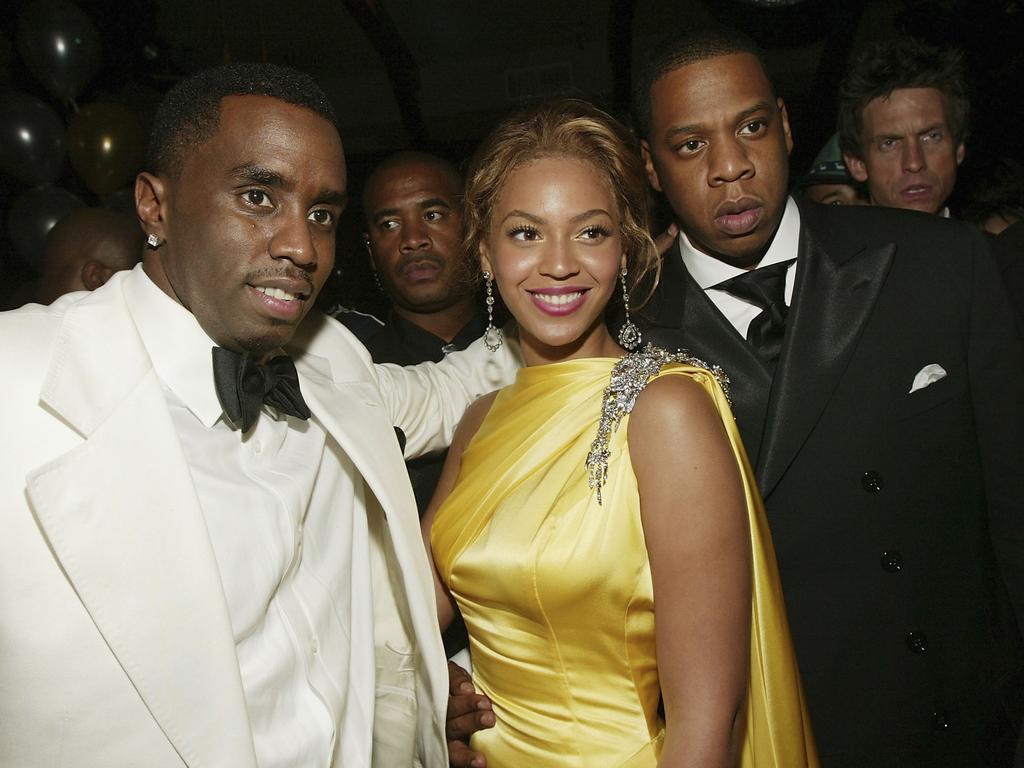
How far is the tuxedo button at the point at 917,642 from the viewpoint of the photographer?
1.78 metres

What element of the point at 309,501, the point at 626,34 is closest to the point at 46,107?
the point at 626,34

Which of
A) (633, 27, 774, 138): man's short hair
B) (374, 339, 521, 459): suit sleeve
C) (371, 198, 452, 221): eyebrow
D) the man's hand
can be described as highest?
(633, 27, 774, 138): man's short hair

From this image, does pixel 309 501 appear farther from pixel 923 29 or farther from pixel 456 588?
pixel 923 29

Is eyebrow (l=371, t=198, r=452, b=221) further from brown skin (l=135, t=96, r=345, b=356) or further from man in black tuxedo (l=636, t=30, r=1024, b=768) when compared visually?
brown skin (l=135, t=96, r=345, b=356)

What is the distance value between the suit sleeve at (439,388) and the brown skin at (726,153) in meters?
0.63

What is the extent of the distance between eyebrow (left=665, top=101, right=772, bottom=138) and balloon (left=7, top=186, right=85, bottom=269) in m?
3.78

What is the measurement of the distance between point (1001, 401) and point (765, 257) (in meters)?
0.62

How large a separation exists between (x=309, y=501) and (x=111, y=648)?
1.57 feet

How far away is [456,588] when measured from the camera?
5.60ft

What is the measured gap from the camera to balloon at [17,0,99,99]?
4.27 m

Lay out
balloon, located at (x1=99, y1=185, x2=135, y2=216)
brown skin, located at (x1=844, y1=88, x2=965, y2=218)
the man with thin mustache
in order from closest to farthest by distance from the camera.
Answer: brown skin, located at (x1=844, y1=88, x2=965, y2=218)
the man with thin mustache
balloon, located at (x1=99, y1=185, x2=135, y2=216)

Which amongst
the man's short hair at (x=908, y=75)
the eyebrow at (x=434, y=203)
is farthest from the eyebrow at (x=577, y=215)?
the man's short hair at (x=908, y=75)

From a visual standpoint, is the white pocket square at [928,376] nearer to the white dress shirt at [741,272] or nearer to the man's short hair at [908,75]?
the white dress shirt at [741,272]

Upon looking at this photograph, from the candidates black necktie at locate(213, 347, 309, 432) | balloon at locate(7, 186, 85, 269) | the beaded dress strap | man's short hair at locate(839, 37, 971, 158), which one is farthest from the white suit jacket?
balloon at locate(7, 186, 85, 269)
